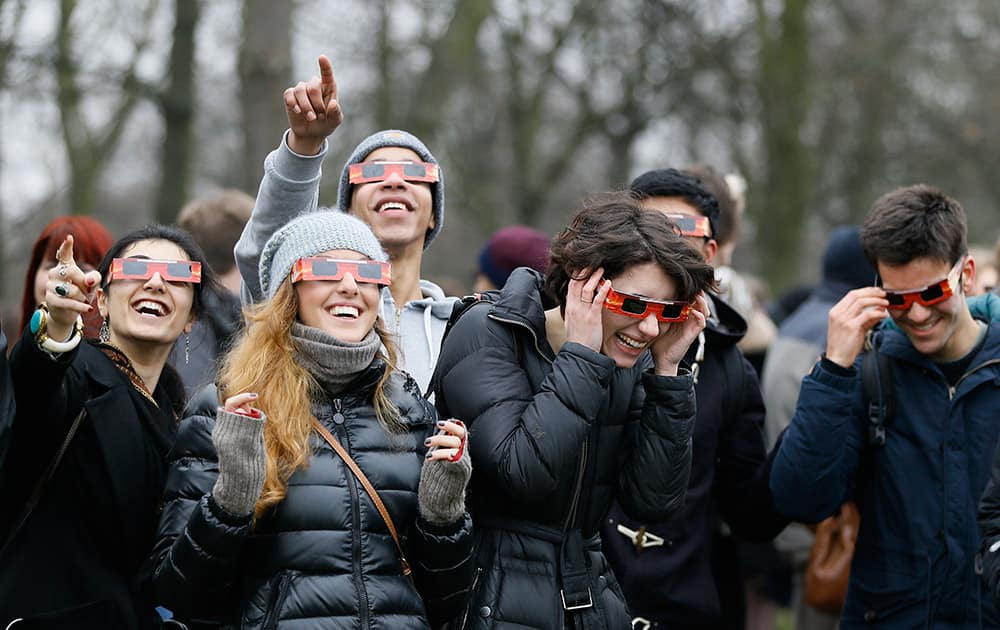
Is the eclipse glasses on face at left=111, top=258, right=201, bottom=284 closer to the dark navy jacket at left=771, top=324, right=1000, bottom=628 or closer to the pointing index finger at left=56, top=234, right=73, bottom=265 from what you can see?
the pointing index finger at left=56, top=234, right=73, bottom=265

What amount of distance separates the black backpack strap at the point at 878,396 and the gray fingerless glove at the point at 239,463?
226 cm

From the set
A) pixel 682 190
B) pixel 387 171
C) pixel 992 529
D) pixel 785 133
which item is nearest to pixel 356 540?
pixel 387 171

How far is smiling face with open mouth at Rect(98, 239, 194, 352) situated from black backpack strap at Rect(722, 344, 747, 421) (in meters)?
1.94

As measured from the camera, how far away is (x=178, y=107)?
1089 cm

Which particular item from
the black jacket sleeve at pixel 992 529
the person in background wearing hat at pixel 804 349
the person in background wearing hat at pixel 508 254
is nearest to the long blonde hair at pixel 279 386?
the black jacket sleeve at pixel 992 529

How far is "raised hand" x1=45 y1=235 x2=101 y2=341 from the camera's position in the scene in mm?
3473

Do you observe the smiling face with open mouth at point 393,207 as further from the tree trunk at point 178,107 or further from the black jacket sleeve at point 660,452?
the tree trunk at point 178,107

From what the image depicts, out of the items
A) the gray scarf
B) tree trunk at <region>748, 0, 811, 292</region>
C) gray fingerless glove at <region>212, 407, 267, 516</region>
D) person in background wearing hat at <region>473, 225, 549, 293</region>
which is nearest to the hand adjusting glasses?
the gray scarf

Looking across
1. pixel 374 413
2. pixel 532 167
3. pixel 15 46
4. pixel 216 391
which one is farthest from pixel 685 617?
pixel 532 167

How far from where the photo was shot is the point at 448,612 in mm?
3439

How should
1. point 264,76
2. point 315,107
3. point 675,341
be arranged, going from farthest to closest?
point 264,76 → point 315,107 → point 675,341

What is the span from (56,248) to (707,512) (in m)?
2.67

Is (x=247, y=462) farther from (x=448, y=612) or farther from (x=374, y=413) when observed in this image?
(x=448, y=612)

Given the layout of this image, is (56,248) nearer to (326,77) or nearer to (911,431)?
(326,77)
